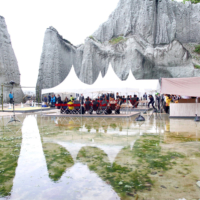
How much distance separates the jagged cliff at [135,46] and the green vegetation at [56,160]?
2544 centimetres

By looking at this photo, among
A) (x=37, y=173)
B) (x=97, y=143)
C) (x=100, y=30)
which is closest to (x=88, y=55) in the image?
(x=100, y=30)

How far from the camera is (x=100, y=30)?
35.7 m

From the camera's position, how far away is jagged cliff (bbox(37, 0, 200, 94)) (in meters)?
30.1

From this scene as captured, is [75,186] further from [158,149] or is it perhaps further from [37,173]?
[158,149]

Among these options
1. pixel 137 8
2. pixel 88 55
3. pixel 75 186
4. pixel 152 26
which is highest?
pixel 137 8

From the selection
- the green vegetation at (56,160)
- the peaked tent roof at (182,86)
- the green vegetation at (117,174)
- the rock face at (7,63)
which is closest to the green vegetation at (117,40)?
the rock face at (7,63)

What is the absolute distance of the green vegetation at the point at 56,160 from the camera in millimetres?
4246

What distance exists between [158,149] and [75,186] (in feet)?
9.71

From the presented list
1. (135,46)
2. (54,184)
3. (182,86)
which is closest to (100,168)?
(54,184)

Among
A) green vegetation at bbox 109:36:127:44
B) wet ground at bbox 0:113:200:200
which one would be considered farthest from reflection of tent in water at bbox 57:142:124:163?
green vegetation at bbox 109:36:127:44

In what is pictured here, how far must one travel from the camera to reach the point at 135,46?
30.3m

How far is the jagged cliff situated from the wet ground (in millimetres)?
24647

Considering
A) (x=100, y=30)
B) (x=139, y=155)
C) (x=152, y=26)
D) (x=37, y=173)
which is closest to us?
(x=37, y=173)

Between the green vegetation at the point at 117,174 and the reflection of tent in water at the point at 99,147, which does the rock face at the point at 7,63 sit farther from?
the green vegetation at the point at 117,174
